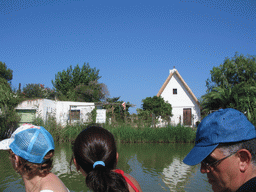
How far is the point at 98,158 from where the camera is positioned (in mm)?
1694

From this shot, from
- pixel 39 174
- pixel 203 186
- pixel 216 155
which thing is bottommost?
pixel 203 186

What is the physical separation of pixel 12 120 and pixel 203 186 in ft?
42.9

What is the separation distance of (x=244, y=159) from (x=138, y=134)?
547 inches

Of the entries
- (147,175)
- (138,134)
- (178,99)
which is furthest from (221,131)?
(178,99)

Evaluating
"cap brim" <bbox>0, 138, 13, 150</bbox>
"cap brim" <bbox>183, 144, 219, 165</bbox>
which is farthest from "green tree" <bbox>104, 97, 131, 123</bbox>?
"cap brim" <bbox>183, 144, 219, 165</bbox>

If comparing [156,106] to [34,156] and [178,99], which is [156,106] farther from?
[34,156]

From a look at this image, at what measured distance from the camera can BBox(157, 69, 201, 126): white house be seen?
1002 inches

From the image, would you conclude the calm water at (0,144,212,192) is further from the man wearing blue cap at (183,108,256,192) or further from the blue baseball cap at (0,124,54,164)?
the man wearing blue cap at (183,108,256,192)

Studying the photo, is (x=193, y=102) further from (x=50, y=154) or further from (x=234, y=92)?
(x=50, y=154)

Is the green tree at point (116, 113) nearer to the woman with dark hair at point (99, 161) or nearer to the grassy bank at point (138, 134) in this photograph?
the grassy bank at point (138, 134)

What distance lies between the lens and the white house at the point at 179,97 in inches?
1002

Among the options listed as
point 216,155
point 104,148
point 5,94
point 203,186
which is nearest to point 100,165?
point 104,148

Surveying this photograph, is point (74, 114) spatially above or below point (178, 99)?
below

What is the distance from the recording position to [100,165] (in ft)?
5.32
